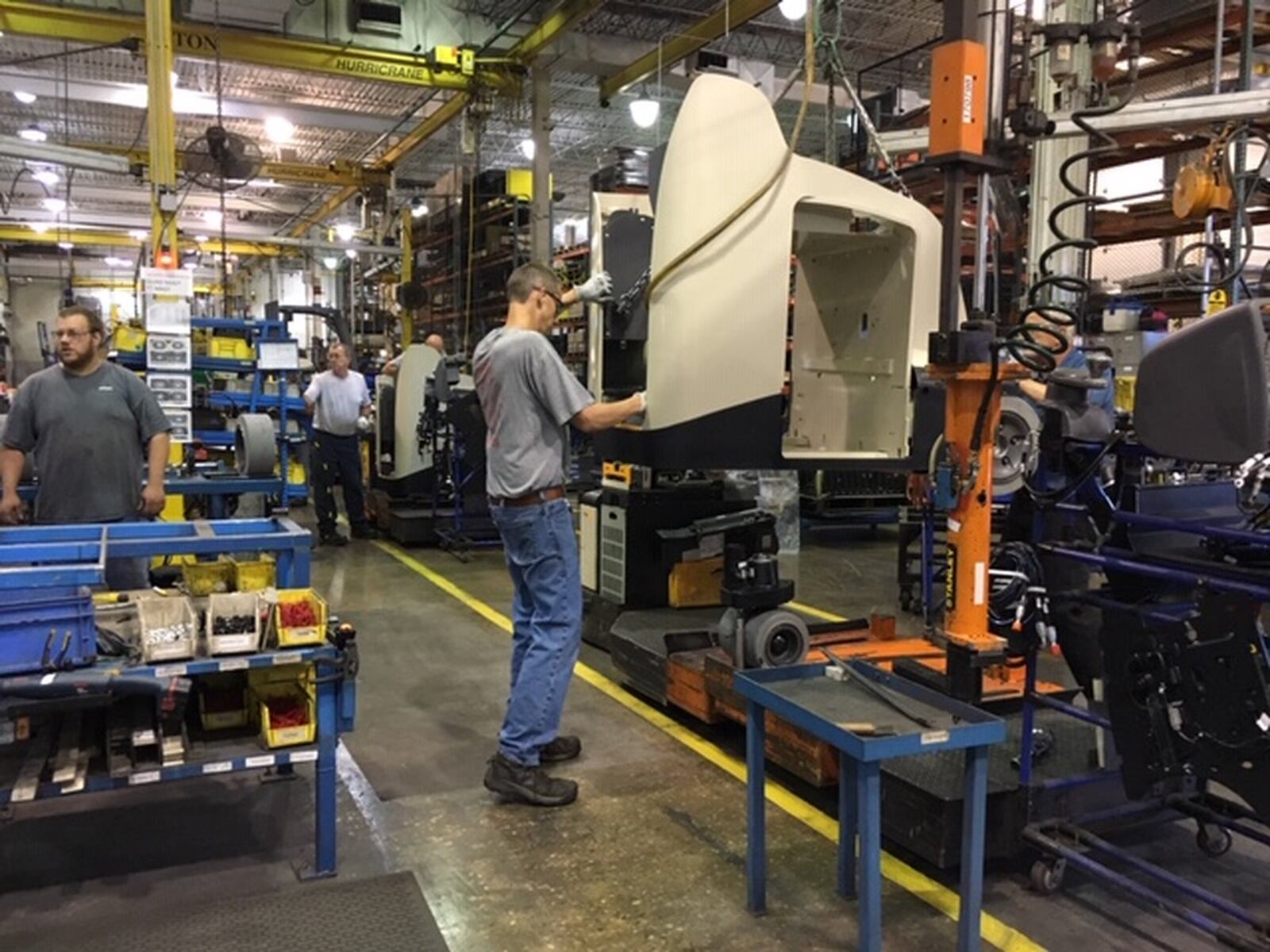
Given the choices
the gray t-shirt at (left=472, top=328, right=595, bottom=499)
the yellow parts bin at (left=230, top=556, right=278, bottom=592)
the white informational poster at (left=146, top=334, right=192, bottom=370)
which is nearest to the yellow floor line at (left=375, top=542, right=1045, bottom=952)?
the gray t-shirt at (left=472, top=328, right=595, bottom=499)

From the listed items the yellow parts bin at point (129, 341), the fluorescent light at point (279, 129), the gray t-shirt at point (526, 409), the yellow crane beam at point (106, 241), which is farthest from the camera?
the yellow crane beam at point (106, 241)

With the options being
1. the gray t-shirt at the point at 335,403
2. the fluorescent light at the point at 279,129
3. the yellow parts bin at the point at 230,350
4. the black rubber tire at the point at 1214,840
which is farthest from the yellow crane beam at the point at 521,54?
the black rubber tire at the point at 1214,840

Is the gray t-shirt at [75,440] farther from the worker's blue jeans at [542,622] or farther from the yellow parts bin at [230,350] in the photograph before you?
the yellow parts bin at [230,350]

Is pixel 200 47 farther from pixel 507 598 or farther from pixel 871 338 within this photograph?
pixel 871 338

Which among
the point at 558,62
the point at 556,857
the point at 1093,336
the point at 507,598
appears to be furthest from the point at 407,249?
the point at 556,857

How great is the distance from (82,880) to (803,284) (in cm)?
354

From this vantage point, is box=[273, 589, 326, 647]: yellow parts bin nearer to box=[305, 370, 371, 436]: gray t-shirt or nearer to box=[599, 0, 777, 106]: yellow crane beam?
box=[305, 370, 371, 436]: gray t-shirt

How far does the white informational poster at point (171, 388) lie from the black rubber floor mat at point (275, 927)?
201 inches

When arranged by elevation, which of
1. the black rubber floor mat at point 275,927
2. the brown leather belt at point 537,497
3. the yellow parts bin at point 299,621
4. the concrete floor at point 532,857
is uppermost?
the brown leather belt at point 537,497

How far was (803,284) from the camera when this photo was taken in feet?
14.9

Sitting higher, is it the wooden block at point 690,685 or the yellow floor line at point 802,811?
the wooden block at point 690,685

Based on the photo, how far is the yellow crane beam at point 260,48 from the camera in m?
8.74

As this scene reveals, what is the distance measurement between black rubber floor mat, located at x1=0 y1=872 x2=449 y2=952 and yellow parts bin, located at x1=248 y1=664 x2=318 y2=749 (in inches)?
17.3

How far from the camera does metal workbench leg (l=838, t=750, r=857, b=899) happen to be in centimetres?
277
